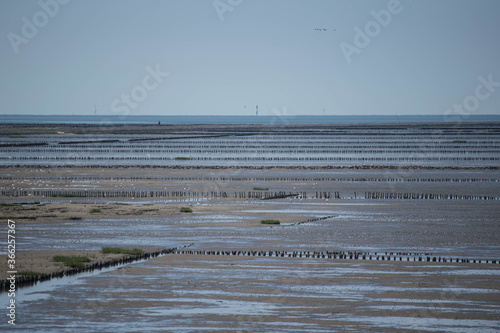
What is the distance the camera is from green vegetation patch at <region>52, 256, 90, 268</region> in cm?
2459

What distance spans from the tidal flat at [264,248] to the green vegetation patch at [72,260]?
2.07 feet

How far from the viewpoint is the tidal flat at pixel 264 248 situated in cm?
1897

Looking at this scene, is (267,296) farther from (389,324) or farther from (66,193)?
(66,193)

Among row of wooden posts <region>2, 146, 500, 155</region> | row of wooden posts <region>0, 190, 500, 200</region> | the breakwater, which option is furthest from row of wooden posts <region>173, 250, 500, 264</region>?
row of wooden posts <region>2, 146, 500, 155</region>

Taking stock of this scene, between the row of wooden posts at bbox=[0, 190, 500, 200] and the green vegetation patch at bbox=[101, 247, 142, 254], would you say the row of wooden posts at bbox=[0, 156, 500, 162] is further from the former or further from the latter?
the green vegetation patch at bbox=[101, 247, 142, 254]

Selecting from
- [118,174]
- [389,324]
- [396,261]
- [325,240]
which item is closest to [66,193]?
[118,174]

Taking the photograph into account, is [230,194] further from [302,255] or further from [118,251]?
[302,255]

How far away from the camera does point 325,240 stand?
101 ft

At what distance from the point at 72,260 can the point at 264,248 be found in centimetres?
743

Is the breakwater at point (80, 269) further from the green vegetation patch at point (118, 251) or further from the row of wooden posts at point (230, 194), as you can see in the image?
the row of wooden posts at point (230, 194)

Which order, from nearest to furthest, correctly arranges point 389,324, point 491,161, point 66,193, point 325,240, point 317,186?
1. point 389,324
2. point 325,240
3. point 66,193
4. point 317,186
5. point 491,161

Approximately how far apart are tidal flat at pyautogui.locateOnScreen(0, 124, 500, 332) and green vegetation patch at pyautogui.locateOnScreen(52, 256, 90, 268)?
631 millimetres

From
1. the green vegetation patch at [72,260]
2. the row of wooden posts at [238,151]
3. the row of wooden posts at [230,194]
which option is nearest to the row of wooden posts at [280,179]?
the row of wooden posts at [230,194]

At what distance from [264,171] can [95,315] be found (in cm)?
5151
